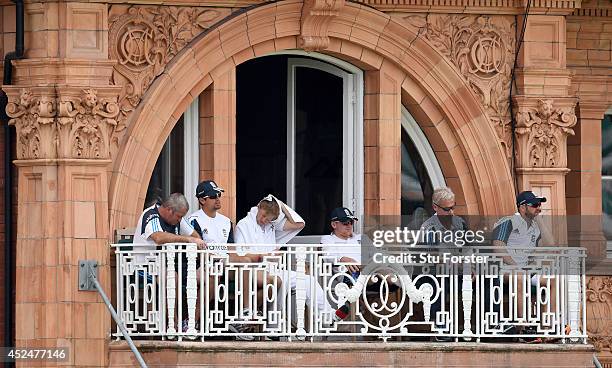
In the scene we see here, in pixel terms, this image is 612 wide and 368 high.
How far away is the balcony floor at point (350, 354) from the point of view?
900 inches

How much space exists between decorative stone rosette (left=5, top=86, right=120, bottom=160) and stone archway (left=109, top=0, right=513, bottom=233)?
0.57m

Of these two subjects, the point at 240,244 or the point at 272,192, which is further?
the point at 272,192

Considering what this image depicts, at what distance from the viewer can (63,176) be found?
23266 mm

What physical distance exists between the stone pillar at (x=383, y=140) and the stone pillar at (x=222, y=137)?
1.55 meters

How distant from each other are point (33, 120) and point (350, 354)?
12.6 feet

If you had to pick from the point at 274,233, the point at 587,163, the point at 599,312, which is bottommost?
the point at 599,312

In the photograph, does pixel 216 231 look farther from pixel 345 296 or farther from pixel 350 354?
pixel 350 354

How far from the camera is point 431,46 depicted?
25.1 metres

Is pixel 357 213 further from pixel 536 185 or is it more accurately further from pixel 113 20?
pixel 113 20

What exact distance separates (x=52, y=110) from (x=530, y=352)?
5.24m

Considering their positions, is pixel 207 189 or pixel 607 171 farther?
pixel 607 171

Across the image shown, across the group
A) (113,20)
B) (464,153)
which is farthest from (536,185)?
(113,20)

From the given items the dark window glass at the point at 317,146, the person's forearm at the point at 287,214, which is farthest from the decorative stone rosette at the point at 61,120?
the dark window glass at the point at 317,146

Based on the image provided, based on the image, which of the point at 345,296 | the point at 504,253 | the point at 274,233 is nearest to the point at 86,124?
the point at 274,233
